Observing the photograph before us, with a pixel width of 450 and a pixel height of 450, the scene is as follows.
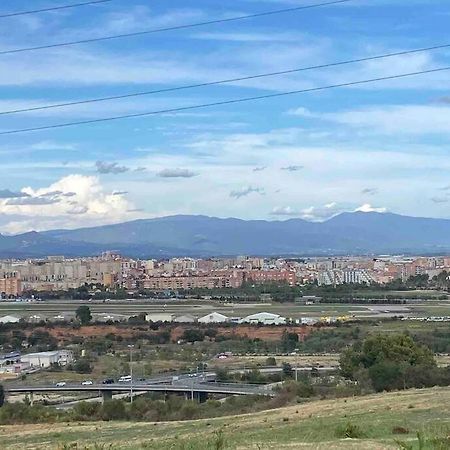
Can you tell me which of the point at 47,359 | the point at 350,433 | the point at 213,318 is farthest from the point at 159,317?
the point at 350,433

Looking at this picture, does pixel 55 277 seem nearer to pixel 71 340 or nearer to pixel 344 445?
pixel 71 340

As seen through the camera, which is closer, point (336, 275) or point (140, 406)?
point (140, 406)

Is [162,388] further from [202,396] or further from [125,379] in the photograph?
[125,379]

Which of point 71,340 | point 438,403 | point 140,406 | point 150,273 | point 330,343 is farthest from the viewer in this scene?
point 150,273

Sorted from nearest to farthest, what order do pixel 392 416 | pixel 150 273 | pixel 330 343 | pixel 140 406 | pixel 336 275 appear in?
pixel 392 416 → pixel 140 406 → pixel 330 343 → pixel 336 275 → pixel 150 273

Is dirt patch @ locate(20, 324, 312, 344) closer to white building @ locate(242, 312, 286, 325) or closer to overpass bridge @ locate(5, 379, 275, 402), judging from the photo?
white building @ locate(242, 312, 286, 325)

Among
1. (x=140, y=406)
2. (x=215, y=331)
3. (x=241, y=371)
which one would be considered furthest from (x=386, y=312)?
(x=140, y=406)
